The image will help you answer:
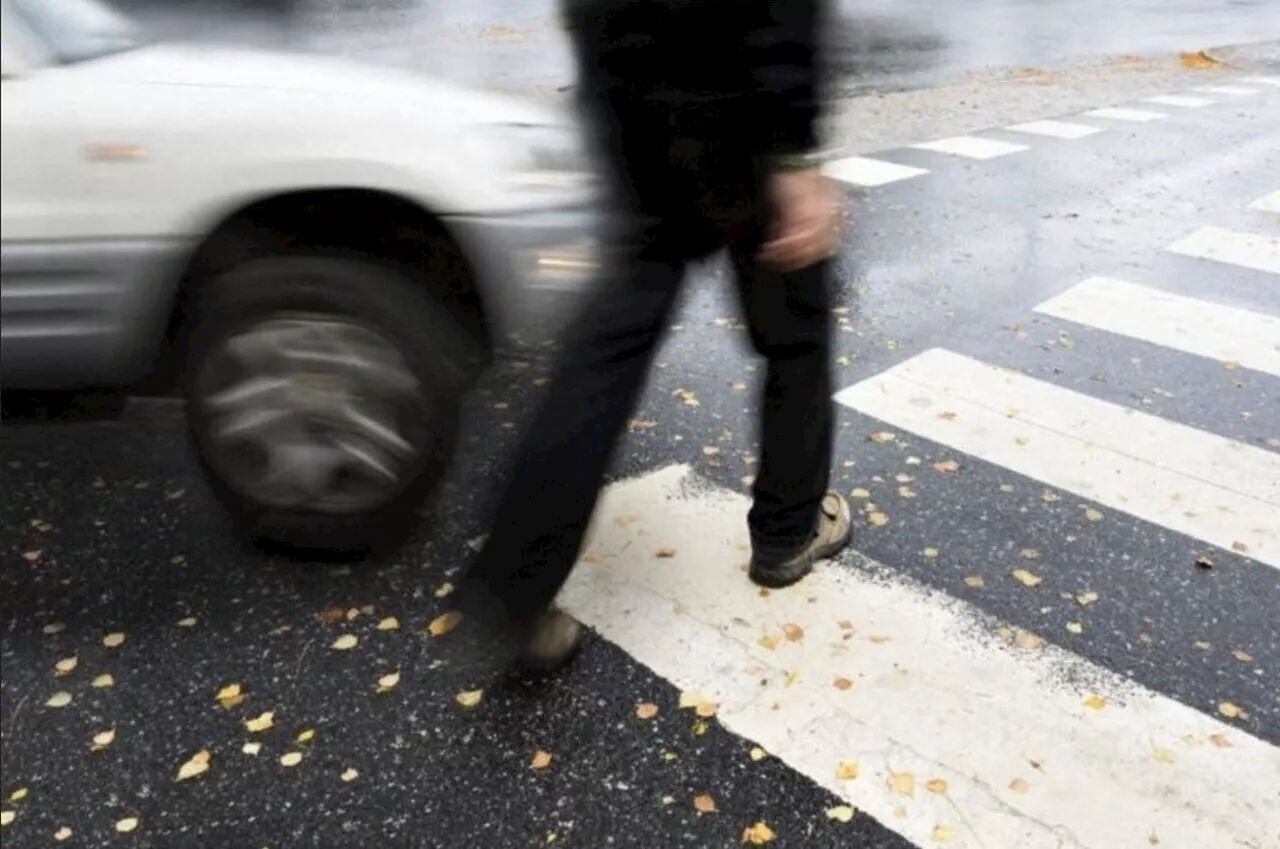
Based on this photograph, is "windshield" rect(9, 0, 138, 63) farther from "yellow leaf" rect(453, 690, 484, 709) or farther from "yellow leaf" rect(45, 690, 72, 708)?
"yellow leaf" rect(453, 690, 484, 709)

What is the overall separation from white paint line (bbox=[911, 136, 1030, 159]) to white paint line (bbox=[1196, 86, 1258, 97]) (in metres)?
3.46

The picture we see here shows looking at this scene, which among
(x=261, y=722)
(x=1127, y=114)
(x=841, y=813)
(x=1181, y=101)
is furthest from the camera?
(x=1181, y=101)

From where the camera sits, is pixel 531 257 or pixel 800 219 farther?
pixel 531 257

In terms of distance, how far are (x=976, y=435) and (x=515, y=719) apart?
2.23 m

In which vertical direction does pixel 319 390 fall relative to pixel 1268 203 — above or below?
above

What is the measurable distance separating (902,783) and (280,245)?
2.16 metres

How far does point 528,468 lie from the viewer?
9.31 feet

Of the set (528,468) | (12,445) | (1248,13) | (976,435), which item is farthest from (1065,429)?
(1248,13)

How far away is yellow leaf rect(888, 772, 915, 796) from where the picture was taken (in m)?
2.65

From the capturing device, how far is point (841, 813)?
8.50ft

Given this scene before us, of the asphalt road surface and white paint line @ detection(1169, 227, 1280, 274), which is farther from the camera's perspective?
white paint line @ detection(1169, 227, 1280, 274)

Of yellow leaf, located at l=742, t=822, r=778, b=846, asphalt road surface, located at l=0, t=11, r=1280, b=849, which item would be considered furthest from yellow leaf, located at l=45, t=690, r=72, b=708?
yellow leaf, located at l=742, t=822, r=778, b=846

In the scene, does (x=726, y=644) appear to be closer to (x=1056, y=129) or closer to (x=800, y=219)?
(x=800, y=219)

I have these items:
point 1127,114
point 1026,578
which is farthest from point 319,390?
point 1127,114
